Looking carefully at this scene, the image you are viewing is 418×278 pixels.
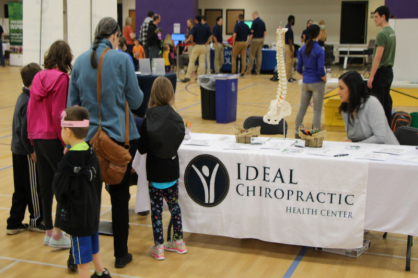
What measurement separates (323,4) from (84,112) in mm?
19486

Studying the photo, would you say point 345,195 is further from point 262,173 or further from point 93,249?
point 93,249

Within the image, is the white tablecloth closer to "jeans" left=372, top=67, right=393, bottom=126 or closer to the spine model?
the spine model

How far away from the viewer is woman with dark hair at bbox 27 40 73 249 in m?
2.96

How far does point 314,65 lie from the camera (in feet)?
19.6

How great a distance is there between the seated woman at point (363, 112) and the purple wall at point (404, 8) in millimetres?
10814

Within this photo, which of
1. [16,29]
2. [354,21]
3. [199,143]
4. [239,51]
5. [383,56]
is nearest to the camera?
[199,143]

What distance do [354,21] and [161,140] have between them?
19.2 meters

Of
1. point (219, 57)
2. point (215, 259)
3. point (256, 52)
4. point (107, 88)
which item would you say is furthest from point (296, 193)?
point (219, 57)

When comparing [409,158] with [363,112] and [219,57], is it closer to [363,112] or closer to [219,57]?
[363,112]

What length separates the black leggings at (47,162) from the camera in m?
3.02

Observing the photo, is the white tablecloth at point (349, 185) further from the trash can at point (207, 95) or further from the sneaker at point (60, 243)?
the trash can at point (207, 95)

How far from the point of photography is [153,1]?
18734mm

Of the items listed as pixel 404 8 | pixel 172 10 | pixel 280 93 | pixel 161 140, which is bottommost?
pixel 161 140

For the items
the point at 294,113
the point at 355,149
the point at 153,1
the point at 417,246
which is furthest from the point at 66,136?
the point at 153,1
